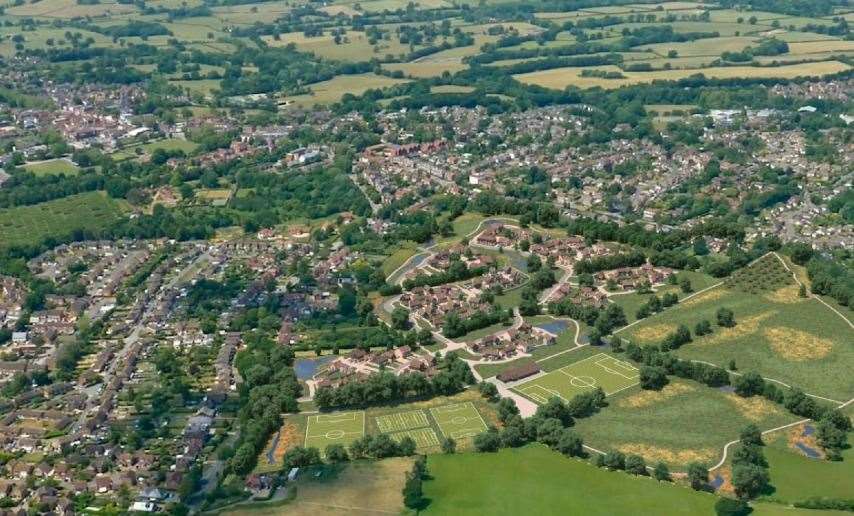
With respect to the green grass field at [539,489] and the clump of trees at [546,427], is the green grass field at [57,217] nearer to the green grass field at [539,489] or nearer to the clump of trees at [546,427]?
the clump of trees at [546,427]

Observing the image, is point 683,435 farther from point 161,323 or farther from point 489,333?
point 161,323

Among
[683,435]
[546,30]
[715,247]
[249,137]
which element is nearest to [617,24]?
[546,30]

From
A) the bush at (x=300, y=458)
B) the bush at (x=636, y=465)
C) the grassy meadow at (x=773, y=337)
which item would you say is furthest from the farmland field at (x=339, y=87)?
the bush at (x=636, y=465)

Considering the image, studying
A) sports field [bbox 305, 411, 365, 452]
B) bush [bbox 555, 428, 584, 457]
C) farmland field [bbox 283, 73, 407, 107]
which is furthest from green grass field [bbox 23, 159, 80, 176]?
bush [bbox 555, 428, 584, 457]

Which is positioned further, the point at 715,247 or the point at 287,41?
the point at 287,41

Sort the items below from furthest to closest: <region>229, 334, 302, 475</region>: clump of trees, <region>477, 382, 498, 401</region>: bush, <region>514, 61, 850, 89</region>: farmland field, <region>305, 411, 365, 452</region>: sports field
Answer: <region>514, 61, 850, 89</region>: farmland field < <region>477, 382, 498, 401</region>: bush < <region>305, 411, 365, 452</region>: sports field < <region>229, 334, 302, 475</region>: clump of trees

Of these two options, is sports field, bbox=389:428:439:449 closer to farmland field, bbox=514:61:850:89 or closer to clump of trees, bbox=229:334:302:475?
clump of trees, bbox=229:334:302:475

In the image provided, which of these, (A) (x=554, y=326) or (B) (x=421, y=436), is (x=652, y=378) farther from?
(B) (x=421, y=436)
